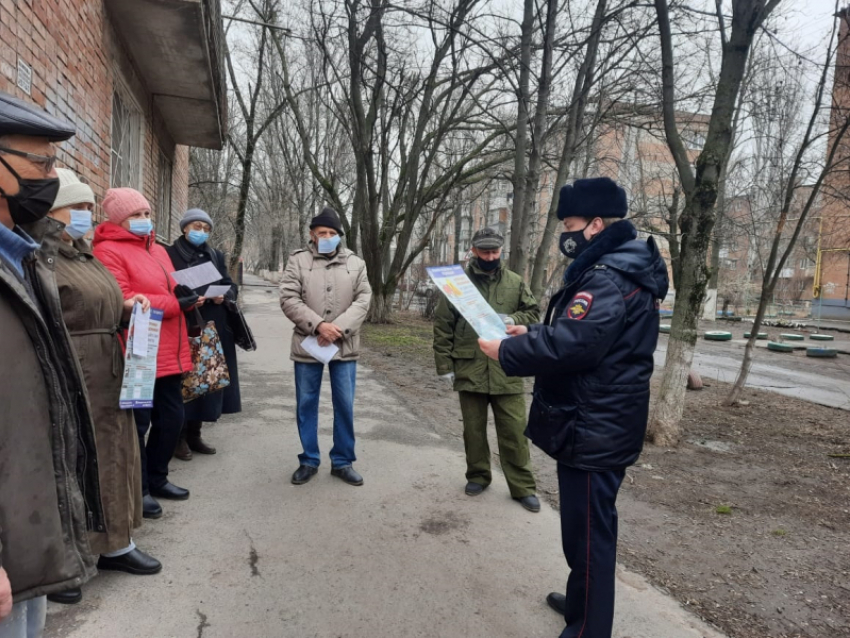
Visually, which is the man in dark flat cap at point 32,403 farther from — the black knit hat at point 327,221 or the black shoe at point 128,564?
the black knit hat at point 327,221

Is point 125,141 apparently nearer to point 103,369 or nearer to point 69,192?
point 69,192

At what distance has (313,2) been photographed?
1195cm

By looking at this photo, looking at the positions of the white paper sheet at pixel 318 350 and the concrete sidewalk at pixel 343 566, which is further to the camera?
the white paper sheet at pixel 318 350

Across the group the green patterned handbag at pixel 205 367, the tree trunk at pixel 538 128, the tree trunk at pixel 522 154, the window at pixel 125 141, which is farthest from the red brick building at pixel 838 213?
the window at pixel 125 141

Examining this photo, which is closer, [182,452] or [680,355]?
[182,452]

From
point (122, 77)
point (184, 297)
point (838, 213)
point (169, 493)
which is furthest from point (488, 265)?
point (838, 213)

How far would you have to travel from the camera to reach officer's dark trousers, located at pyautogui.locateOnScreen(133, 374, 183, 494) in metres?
3.68

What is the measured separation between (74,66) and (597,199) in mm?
4493

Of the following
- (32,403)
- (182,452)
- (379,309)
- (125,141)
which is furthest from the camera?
(379,309)

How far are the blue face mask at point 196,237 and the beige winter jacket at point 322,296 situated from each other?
→ 2.52ft

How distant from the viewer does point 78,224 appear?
2779 mm

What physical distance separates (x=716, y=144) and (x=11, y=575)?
6172mm

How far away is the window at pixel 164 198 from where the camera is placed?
31.4 ft

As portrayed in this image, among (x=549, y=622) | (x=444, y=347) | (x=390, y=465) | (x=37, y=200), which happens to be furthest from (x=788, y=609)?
(x=37, y=200)
